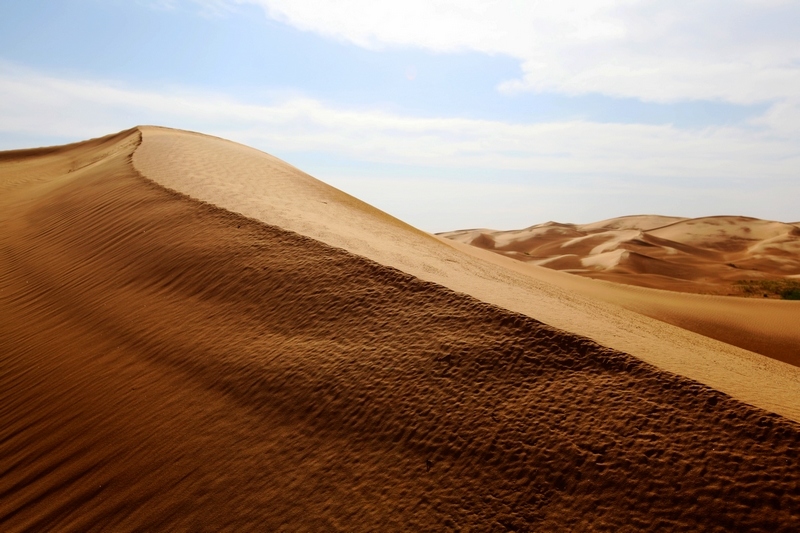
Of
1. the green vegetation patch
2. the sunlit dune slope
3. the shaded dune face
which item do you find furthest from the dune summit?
the shaded dune face

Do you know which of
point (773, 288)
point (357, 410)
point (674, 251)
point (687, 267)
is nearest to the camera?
point (357, 410)

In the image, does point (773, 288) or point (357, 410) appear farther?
point (773, 288)

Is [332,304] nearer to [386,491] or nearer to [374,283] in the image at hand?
[374,283]

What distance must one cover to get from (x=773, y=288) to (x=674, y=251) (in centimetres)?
1511

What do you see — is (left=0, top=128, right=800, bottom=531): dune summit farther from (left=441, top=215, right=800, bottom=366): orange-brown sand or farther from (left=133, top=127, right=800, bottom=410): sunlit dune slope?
(left=441, top=215, right=800, bottom=366): orange-brown sand

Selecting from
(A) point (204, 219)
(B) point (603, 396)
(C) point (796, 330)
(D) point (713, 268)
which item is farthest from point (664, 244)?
(B) point (603, 396)

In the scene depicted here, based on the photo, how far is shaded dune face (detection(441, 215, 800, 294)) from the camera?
2767cm

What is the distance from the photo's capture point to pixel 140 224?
1020 centimetres

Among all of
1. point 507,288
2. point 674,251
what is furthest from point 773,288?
point 507,288

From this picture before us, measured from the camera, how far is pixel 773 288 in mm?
22547

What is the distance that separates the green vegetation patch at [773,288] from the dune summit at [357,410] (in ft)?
62.5

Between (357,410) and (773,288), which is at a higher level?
(773,288)

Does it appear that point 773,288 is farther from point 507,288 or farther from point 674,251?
point 507,288

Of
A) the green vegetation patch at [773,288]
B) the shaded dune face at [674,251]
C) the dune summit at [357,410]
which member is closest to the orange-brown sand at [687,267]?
the shaded dune face at [674,251]
